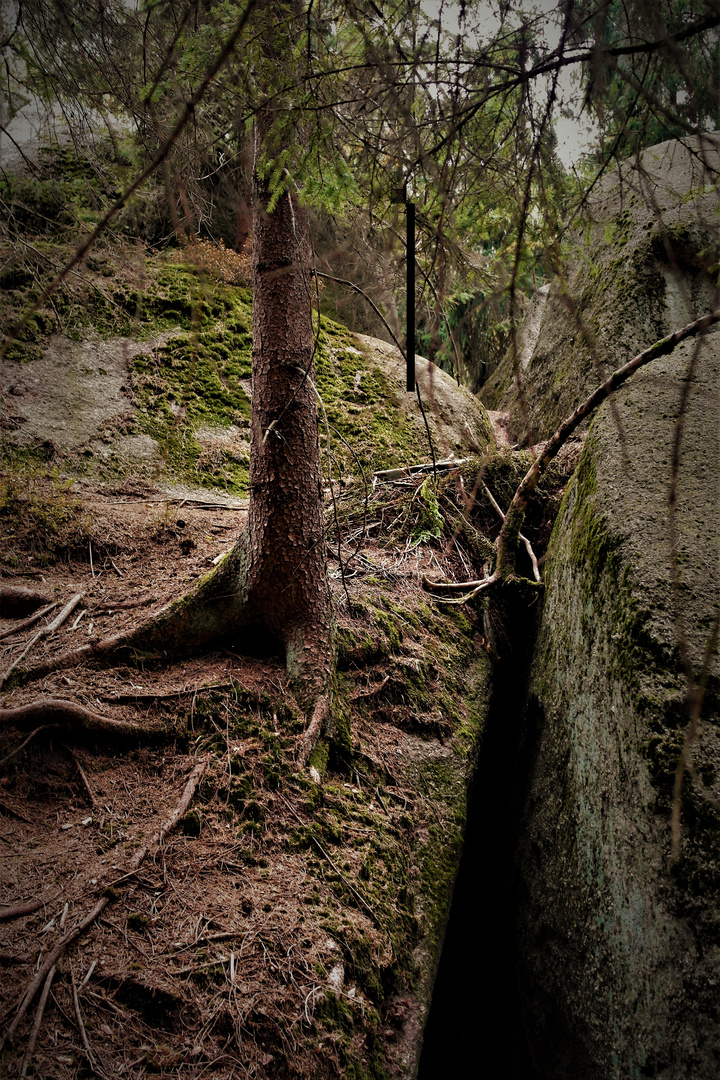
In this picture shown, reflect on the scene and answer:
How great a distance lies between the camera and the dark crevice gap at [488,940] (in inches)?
109

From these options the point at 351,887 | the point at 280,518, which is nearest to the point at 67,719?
the point at 280,518

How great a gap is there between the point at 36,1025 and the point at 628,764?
2318 millimetres

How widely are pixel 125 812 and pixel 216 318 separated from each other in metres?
5.14

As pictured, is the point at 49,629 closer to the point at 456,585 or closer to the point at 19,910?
the point at 19,910

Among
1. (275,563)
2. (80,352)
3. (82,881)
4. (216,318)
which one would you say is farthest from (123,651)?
(216,318)

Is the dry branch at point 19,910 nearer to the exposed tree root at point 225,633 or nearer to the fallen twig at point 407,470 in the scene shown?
the exposed tree root at point 225,633

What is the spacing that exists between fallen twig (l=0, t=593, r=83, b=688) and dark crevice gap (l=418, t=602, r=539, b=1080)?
8.39 feet

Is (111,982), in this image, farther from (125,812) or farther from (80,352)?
(80,352)

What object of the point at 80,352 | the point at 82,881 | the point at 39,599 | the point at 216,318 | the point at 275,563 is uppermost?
the point at 216,318

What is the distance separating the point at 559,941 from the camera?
2.59m

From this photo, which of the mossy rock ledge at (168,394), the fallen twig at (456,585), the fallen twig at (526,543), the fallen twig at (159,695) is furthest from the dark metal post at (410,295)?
the mossy rock ledge at (168,394)

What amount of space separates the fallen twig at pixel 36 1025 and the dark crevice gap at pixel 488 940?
1806mm

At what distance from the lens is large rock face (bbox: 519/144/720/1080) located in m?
2.03

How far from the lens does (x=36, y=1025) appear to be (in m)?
1.63
